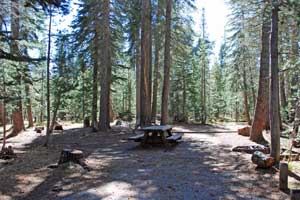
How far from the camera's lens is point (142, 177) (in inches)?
278

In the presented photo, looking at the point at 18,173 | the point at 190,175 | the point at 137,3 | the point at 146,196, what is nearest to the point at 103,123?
the point at 137,3

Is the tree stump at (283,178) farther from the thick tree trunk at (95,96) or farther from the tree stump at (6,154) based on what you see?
the thick tree trunk at (95,96)

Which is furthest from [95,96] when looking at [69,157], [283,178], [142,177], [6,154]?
[283,178]

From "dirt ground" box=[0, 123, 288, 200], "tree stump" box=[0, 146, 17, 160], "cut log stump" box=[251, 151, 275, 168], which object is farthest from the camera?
"tree stump" box=[0, 146, 17, 160]

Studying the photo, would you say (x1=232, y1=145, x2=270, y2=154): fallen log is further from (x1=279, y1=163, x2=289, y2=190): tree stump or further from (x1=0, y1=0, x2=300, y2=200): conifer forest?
(x1=279, y1=163, x2=289, y2=190): tree stump

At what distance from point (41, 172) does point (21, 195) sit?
5.91ft

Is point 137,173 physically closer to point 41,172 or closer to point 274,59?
point 41,172

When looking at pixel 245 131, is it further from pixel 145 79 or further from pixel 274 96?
pixel 274 96

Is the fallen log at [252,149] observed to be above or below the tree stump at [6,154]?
above

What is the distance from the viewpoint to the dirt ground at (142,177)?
19.1 ft

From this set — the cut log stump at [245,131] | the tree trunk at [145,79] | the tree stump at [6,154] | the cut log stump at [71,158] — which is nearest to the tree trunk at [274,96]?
the cut log stump at [71,158]

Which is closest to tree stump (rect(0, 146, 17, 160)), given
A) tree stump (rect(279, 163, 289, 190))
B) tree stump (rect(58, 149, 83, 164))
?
tree stump (rect(58, 149, 83, 164))

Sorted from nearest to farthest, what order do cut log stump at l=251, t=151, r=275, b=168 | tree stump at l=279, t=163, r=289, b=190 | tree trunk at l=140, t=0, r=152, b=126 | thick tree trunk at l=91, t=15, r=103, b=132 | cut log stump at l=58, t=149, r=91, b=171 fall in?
tree stump at l=279, t=163, r=289, b=190
cut log stump at l=251, t=151, r=275, b=168
cut log stump at l=58, t=149, r=91, b=171
tree trunk at l=140, t=0, r=152, b=126
thick tree trunk at l=91, t=15, r=103, b=132

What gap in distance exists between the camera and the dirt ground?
581cm
